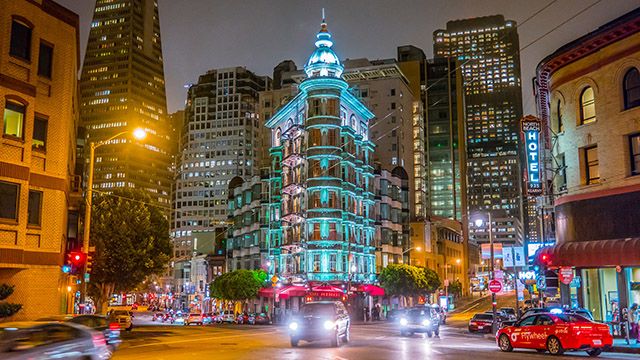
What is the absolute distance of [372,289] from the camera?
77.4 meters

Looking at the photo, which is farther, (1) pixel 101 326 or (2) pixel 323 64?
(2) pixel 323 64

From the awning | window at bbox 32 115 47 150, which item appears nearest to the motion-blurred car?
window at bbox 32 115 47 150

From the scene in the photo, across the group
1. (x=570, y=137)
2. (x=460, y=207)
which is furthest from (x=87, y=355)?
(x=460, y=207)

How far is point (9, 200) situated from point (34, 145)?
9.97 ft

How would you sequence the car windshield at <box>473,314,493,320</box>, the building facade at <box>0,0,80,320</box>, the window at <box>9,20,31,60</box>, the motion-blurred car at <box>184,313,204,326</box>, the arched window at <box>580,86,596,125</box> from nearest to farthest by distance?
1. the building facade at <box>0,0,80,320</box>
2. the window at <box>9,20,31,60</box>
3. the arched window at <box>580,86,596,125</box>
4. the car windshield at <box>473,314,493,320</box>
5. the motion-blurred car at <box>184,313,204,326</box>

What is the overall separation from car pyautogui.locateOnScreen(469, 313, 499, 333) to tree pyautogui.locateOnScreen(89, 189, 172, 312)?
72.6ft

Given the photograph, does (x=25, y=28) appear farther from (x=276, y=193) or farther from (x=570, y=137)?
(x=276, y=193)

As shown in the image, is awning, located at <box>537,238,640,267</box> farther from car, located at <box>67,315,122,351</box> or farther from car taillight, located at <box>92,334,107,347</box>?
car taillight, located at <box>92,334,107,347</box>

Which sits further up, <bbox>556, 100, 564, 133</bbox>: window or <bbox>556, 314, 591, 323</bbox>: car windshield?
<bbox>556, 100, 564, 133</bbox>: window

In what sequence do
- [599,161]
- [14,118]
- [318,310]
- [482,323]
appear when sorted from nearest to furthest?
[318,310], [14,118], [599,161], [482,323]

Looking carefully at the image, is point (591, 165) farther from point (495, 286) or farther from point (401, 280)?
point (401, 280)

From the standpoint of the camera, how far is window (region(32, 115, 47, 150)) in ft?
92.9

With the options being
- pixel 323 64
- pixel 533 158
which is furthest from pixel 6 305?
pixel 323 64

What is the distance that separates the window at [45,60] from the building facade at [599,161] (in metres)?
26.2
